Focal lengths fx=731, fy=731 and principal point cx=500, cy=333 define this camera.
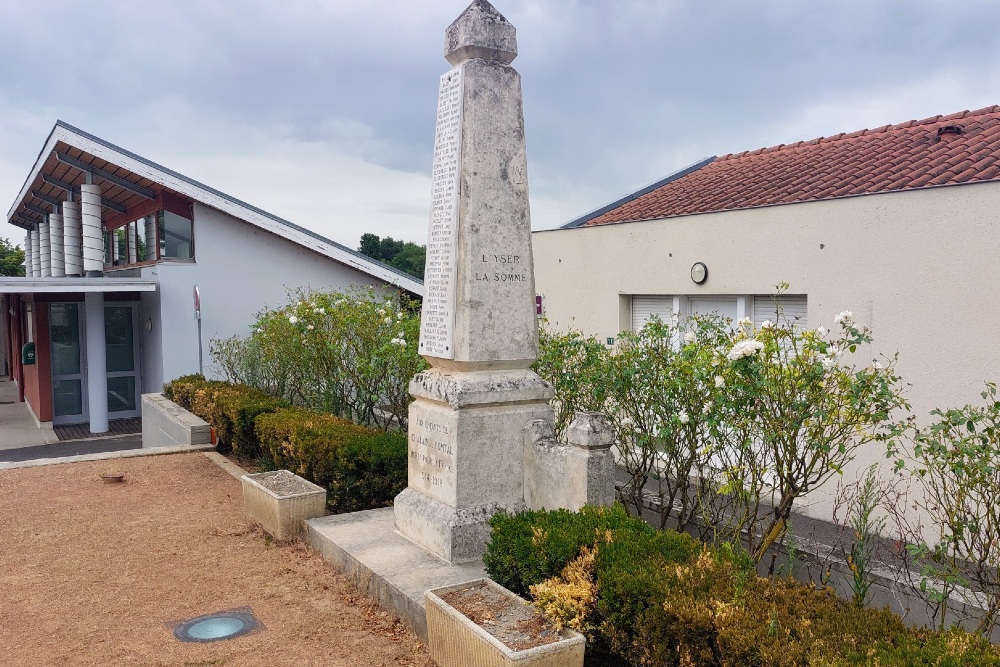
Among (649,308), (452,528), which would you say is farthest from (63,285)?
(452,528)

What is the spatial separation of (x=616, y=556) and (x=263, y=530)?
12.5 ft

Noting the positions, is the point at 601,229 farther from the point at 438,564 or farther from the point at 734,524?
the point at 438,564

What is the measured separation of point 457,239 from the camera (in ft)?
16.5

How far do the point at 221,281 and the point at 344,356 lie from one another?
5567 millimetres

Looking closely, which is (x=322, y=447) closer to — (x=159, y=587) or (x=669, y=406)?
(x=159, y=587)

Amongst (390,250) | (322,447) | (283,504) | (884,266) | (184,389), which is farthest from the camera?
(390,250)

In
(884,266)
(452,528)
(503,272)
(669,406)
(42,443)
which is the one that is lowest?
(42,443)

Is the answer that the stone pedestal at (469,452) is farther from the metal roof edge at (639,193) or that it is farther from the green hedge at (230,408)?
the metal roof edge at (639,193)

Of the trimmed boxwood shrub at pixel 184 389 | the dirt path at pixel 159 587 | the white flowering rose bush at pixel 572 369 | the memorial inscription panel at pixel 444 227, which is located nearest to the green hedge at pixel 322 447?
the dirt path at pixel 159 587

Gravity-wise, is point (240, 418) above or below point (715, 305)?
below

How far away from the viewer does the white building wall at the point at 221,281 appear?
13641 millimetres

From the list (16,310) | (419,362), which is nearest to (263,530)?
(419,362)

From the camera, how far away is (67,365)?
15648 millimetres

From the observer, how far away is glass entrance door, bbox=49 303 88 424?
15492mm
